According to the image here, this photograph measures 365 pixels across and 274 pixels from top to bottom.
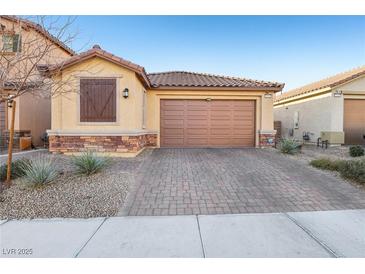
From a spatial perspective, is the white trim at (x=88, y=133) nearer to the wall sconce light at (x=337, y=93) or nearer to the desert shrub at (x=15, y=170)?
the desert shrub at (x=15, y=170)

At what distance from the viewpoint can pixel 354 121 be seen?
12.2 m

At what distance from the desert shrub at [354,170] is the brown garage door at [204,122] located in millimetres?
5666

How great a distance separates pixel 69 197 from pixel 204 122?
7918mm

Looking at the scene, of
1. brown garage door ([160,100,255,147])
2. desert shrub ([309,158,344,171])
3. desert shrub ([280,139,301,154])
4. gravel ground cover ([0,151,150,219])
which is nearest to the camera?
gravel ground cover ([0,151,150,219])

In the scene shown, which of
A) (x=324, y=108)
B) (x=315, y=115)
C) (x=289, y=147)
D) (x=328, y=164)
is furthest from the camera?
Answer: (x=315, y=115)

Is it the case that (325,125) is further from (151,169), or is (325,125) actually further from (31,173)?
(31,173)

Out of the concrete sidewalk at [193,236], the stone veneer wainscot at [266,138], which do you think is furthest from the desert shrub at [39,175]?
the stone veneer wainscot at [266,138]

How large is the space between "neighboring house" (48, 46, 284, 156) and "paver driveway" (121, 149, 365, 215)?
8.70 feet

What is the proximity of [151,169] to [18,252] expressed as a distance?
4015 millimetres

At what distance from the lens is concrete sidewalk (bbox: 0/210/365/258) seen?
2.64 metres

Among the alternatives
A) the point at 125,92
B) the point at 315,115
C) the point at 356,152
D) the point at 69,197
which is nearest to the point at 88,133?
the point at 125,92

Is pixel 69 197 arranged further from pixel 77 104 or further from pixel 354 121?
pixel 354 121

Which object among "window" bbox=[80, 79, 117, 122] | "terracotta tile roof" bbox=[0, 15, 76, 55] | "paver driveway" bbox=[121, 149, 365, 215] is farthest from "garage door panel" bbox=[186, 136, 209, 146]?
"terracotta tile roof" bbox=[0, 15, 76, 55]

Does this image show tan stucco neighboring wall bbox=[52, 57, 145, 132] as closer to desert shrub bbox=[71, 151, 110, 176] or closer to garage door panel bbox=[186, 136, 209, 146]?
desert shrub bbox=[71, 151, 110, 176]
